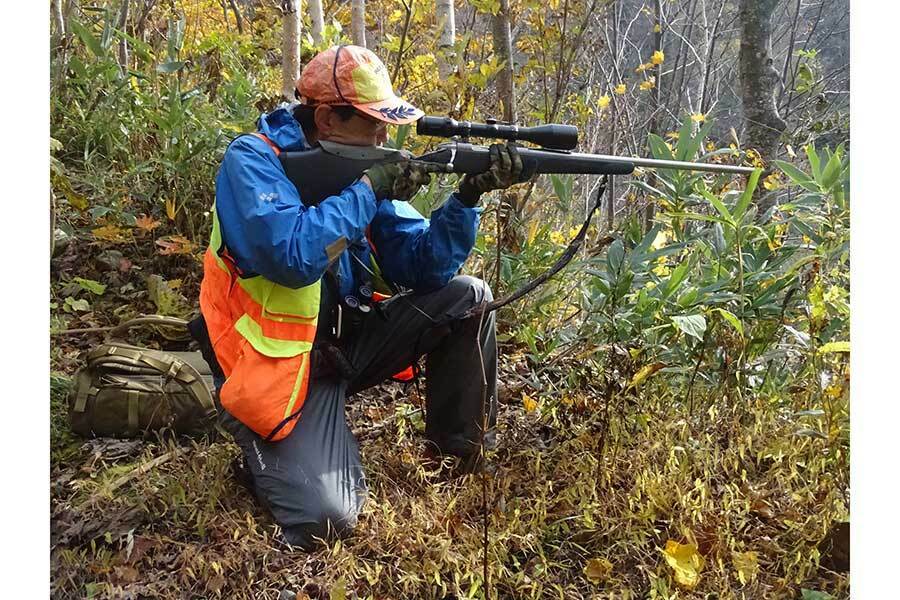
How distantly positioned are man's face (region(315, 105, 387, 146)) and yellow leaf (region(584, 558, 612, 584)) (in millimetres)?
1646

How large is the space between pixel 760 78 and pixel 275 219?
12.1 feet

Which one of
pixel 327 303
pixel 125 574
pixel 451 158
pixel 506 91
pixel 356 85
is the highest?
pixel 506 91

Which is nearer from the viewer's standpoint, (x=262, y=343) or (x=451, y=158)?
(x=262, y=343)

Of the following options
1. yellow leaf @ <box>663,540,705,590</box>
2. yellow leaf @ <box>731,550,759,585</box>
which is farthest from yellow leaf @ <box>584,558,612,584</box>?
yellow leaf @ <box>731,550,759,585</box>

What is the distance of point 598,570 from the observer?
2.41m

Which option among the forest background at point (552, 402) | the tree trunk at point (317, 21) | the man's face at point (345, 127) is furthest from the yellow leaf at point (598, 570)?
the tree trunk at point (317, 21)

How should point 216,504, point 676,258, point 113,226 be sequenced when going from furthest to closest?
1. point 113,226
2. point 676,258
3. point 216,504

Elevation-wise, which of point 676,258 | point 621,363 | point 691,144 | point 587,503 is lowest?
point 587,503

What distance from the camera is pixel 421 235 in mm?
3182

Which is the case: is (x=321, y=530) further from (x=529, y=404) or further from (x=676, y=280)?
(x=676, y=280)

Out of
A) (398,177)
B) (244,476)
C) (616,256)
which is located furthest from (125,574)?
(616,256)

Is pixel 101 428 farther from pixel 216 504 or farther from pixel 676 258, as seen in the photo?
pixel 676 258
